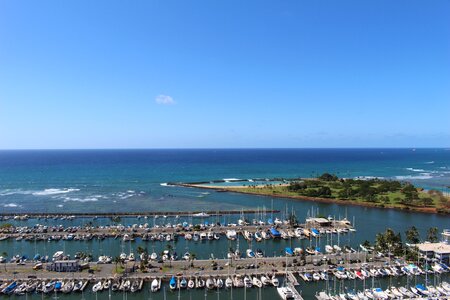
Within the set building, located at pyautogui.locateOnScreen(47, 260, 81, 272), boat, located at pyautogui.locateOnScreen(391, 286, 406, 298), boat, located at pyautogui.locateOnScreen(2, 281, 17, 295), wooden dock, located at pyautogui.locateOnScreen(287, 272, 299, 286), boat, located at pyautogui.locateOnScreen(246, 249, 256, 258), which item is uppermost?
building, located at pyautogui.locateOnScreen(47, 260, 81, 272)

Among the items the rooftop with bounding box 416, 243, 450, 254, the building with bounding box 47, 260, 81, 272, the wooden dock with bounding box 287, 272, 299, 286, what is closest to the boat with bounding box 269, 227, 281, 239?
the wooden dock with bounding box 287, 272, 299, 286

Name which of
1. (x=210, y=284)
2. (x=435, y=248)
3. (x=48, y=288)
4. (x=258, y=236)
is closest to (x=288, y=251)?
(x=258, y=236)

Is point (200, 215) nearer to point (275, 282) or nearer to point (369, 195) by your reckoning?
point (275, 282)

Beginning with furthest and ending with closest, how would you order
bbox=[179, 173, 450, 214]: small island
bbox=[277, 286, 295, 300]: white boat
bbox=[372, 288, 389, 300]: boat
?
1. bbox=[179, 173, 450, 214]: small island
2. bbox=[277, 286, 295, 300]: white boat
3. bbox=[372, 288, 389, 300]: boat

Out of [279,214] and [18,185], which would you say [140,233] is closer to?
[279,214]

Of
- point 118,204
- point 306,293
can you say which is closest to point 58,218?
point 118,204

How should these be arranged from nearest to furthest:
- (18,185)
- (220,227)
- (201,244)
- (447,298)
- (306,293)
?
(447,298), (306,293), (201,244), (220,227), (18,185)

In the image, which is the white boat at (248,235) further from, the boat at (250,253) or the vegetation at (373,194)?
the vegetation at (373,194)

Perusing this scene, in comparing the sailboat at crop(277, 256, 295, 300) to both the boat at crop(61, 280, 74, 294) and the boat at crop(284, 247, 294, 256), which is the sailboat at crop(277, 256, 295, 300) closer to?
the boat at crop(284, 247, 294, 256)
